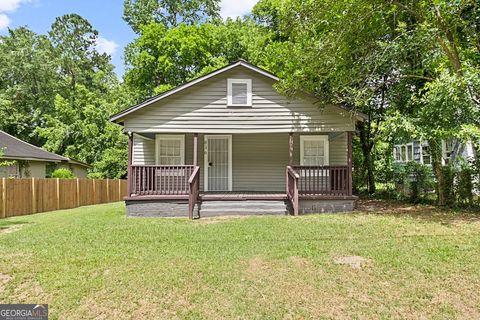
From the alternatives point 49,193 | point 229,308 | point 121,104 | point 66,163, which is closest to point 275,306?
point 229,308

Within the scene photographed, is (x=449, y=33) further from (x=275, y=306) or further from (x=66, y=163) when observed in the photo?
(x=66, y=163)

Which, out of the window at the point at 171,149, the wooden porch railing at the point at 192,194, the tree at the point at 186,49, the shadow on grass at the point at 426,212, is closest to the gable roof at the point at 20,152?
the tree at the point at 186,49

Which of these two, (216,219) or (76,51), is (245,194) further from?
(76,51)

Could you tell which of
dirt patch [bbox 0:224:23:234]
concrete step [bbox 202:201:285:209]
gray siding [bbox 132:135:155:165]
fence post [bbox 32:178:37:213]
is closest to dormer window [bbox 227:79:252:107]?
concrete step [bbox 202:201:285:209]

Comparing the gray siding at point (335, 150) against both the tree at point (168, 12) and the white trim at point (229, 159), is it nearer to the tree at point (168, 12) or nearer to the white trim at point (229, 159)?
the white trim at point (229, 159)

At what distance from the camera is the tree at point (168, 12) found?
3081 centimetres

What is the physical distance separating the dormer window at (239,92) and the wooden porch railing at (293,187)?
252 centimetres

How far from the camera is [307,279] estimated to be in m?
5.04

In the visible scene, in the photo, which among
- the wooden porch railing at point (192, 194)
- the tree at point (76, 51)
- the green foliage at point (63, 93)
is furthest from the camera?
the tree at point (76, 51)

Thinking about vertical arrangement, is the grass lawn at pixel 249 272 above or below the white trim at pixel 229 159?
below

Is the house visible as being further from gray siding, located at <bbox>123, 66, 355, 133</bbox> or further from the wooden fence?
the wooden fence

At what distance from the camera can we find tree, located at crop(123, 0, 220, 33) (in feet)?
101

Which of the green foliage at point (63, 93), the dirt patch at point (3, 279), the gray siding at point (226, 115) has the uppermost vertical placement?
the green foliage at point (63, 93)

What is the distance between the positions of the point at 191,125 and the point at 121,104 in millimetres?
19495
